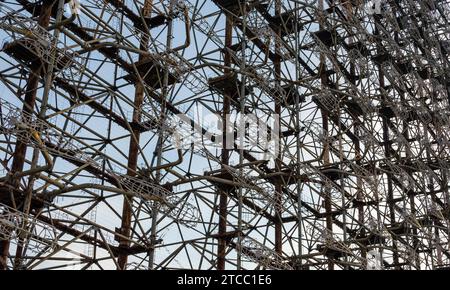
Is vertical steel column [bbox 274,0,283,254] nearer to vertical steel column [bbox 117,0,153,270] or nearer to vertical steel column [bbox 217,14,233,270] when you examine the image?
vertical steel column [bbox 217,14,233,270]

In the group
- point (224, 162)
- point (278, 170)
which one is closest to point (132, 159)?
point (224, 162)

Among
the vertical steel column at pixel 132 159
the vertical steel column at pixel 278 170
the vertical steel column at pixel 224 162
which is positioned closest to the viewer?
the vertical steel column at pixel 132 159

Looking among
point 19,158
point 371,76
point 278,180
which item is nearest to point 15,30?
point 19,158

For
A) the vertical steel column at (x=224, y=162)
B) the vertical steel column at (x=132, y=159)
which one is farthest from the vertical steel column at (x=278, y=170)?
the vertical steel column at (x=132, y=159)

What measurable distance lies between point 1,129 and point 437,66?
27390mm

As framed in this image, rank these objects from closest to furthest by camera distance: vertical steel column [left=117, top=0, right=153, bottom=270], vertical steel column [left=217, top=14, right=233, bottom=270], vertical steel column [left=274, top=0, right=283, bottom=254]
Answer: vertical steel column [left=117, top=0, right=153, bottom=270] → vertical steel column [left=217, top=14, right=233, bottom=270] → vertical steel column [left=274, top=0, right=283, bottom=254]

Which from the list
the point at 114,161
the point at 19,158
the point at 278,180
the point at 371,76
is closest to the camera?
the point at 19,158

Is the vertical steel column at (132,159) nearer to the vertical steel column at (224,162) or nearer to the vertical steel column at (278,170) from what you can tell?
the vertical steel column at (224,162)

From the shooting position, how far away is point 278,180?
3309cm

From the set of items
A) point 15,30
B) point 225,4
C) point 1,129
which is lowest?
point 1,129

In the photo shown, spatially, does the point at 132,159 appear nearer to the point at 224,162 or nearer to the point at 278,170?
the point at 224,162

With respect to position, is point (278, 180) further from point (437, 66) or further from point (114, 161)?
point (437, 66)

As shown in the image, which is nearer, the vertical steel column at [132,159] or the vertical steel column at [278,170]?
the vertical steel column at [132,159]

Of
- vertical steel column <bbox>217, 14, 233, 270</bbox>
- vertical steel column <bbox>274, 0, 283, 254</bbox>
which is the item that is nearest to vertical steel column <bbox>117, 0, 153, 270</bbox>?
vertical steel column <bbox>217, 14, 233, 270</bbox>
